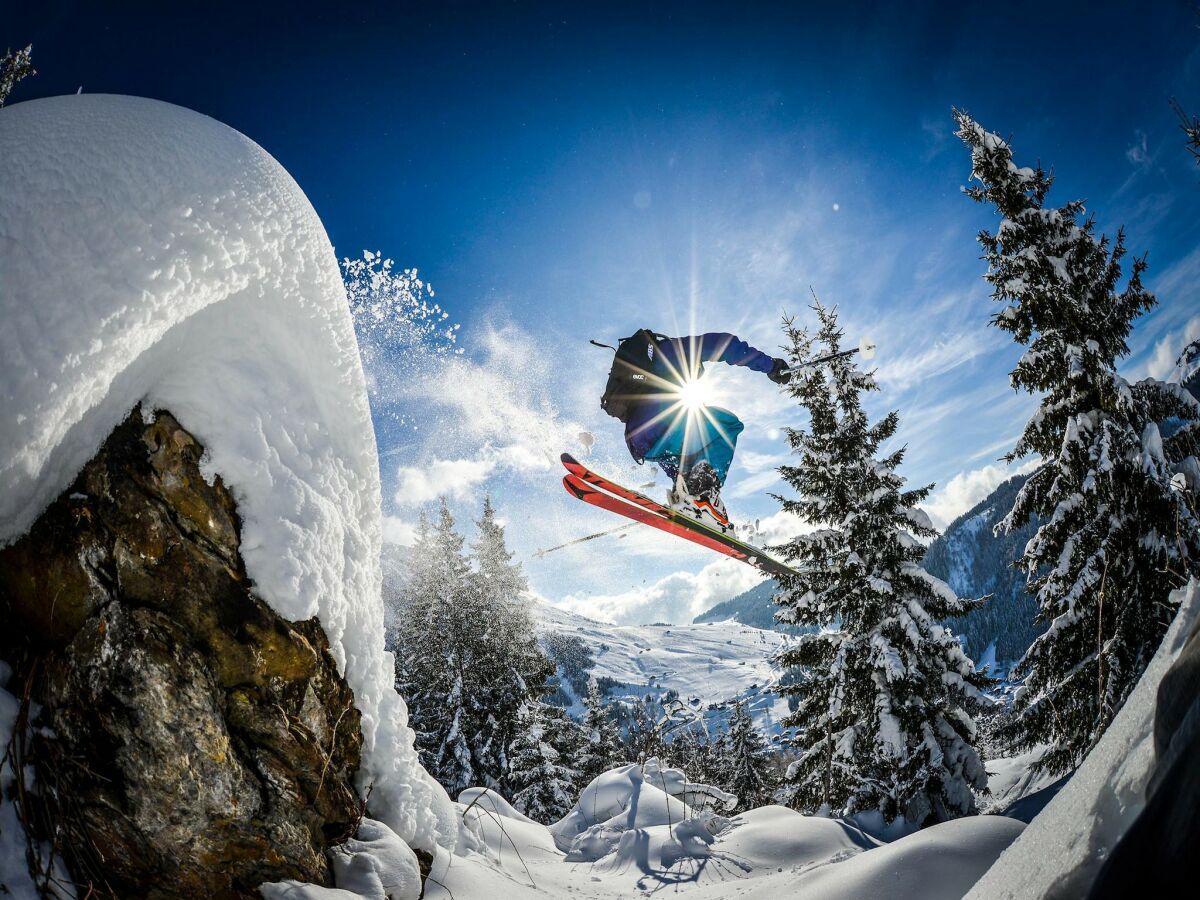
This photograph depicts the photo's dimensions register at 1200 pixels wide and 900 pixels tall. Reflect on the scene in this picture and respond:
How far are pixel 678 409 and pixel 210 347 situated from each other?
763cm

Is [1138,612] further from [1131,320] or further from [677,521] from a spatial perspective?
[677,521]

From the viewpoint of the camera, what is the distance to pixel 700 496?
34.8ft

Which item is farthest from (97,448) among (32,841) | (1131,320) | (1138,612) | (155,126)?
(1131,320)

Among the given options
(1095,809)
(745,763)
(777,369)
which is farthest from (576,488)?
(745,763)

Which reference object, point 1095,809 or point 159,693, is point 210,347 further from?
point 1095,809

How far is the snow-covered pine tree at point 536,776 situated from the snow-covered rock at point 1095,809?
16.4 m

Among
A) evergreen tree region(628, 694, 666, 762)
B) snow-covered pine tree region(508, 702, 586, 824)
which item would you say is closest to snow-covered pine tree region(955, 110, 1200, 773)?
evergreen tree region(628, 694, 666, 762)

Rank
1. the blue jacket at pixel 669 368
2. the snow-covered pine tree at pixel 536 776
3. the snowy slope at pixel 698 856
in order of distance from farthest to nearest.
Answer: the snow-covered pine tree at pixel 536 776 < the blue jacket at pixel 669 368 < the snowy slope at pixel 698 856

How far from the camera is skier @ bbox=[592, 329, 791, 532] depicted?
8883 millimetres

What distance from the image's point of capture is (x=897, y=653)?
9.65 m

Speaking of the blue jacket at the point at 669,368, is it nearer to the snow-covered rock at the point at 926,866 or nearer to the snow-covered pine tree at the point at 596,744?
the snow-covered rock at the point at 926,866

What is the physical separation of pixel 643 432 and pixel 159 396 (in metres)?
7.53

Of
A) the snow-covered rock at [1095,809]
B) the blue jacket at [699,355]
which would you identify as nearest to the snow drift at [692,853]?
the snow-covered rock at [1095,809]

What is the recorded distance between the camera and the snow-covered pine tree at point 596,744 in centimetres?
1948
